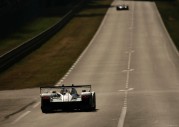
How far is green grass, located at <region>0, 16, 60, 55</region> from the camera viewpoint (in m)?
68.7

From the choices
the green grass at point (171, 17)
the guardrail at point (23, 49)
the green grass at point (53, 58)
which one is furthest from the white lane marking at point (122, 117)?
the green grass at point (171, 17)

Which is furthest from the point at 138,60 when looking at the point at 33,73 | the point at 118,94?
the point at 118,94

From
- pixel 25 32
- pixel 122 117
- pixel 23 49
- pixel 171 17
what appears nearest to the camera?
pixel 122 117

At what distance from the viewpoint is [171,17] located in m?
107

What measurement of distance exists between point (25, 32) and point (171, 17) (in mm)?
31149

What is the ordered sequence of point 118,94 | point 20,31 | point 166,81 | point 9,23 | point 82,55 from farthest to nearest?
point 9,23 < point 20,31 < point 82,55 < point 166,81 < point 118,94

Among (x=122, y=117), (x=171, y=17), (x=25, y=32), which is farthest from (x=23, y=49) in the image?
(x=171, y=17)

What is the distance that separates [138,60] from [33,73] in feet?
37.3

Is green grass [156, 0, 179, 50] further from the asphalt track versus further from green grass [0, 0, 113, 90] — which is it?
green grass [0, 0, 113, 90]

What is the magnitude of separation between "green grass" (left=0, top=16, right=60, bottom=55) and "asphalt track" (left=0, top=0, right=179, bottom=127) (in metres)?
7.78

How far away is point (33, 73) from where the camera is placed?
5106 centimetres

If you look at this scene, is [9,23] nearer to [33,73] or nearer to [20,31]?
[20,31]

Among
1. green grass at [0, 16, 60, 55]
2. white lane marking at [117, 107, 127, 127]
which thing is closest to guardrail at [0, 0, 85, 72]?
green grass at [0, 16, 60, 55]

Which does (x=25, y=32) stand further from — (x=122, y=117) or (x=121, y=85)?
(x=122, y=117)
